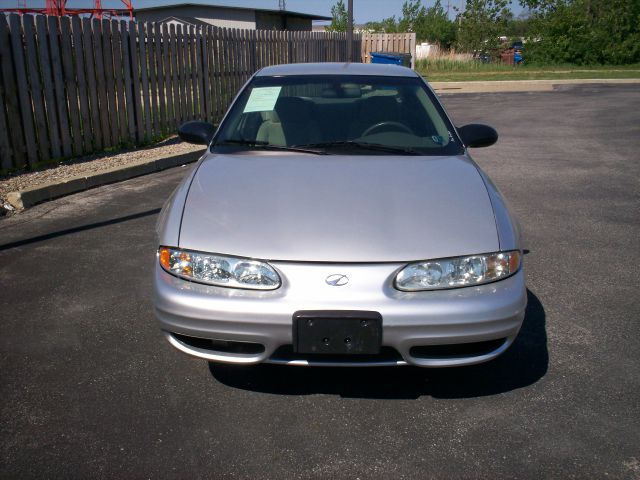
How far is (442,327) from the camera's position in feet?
8.62

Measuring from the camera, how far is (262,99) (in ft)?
14.0

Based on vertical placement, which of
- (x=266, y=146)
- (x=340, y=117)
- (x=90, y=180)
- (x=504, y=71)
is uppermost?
(x=340, y=117)

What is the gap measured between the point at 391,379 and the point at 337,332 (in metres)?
0.75

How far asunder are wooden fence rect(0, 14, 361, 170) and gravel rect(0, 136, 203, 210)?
8.6 inches

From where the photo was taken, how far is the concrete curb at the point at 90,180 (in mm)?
6562

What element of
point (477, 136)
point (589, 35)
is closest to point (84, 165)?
point (477, 136)

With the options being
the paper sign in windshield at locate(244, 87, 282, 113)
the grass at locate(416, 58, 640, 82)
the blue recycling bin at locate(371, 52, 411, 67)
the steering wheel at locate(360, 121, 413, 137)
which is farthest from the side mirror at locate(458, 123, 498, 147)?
the grass at locate(416, 58, 640, 82)

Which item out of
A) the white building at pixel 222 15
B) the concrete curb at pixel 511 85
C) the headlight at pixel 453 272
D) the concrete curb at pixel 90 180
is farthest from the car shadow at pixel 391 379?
the white building at pixel 222 15

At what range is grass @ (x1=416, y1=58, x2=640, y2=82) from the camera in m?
25.2

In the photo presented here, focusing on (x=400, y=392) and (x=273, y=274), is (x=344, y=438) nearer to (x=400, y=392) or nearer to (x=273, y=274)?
(x=400, y=392)

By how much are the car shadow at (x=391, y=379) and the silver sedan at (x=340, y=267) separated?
39 centimetres

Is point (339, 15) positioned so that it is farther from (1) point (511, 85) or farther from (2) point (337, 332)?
(2) point (337, 332)

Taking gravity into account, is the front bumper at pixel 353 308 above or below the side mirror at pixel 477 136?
below

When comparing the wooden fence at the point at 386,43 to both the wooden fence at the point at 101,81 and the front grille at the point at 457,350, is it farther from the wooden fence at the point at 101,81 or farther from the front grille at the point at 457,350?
the front grille at the point at 457,350
